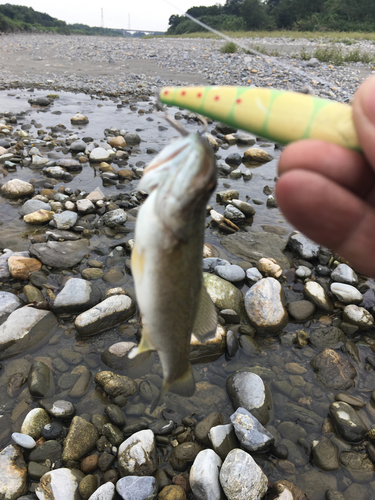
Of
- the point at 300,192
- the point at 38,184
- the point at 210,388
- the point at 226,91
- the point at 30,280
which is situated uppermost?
the point at 226,91

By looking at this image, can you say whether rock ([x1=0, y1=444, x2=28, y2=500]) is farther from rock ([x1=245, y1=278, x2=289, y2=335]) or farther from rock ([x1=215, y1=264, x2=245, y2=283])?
rock ([x1=215, y1=264, x2=245, y2=283])

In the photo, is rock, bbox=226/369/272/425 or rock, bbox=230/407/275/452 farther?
rock, bbox=226/369/272/425

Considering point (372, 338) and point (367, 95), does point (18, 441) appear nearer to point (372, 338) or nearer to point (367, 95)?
point (367, 95)

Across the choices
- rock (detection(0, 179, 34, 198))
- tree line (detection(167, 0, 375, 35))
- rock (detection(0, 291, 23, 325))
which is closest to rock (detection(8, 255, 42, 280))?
rock (detection(0, 291, 23, 325))

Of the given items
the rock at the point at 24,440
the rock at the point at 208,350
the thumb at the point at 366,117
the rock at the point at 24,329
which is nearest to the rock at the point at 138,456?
the rock at the point at 24,440

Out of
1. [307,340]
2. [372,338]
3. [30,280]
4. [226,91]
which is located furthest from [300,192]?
[30,280]

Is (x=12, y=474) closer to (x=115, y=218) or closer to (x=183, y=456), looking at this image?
(x=183, y=456)

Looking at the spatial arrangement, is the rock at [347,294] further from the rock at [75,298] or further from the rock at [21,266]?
the rock at [21,266]
